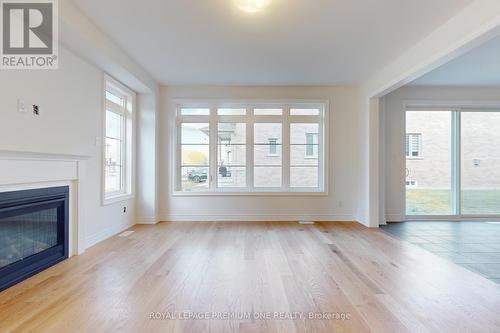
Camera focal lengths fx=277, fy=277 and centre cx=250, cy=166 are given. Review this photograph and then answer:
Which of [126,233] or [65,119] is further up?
[65,119]

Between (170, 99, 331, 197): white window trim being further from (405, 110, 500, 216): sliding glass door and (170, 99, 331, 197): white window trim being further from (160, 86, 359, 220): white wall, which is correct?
(405, 110, 500, 216): sliding glass door

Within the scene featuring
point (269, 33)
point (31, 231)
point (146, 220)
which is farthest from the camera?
point (146, 220)

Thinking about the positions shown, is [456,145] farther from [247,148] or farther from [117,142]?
[117,142]

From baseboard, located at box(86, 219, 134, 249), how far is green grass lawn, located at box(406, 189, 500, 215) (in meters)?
5.42

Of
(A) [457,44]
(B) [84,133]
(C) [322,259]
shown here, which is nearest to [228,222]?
(C) [322,259]

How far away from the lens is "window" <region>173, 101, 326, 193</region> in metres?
5.59

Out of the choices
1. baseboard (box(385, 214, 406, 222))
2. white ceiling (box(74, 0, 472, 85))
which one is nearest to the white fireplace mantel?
white ceiling (box(74, 0, 472, 85))

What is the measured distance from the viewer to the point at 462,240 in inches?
160

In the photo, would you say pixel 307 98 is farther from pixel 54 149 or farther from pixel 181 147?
pixel 54 149

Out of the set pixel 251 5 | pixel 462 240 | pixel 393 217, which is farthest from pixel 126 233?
pixel 462 240

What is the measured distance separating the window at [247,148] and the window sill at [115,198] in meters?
1.00

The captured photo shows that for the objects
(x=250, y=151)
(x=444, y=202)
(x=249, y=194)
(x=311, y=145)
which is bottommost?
(x=444, y=202)

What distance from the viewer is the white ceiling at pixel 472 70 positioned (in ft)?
12.4

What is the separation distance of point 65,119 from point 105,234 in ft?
5.84
